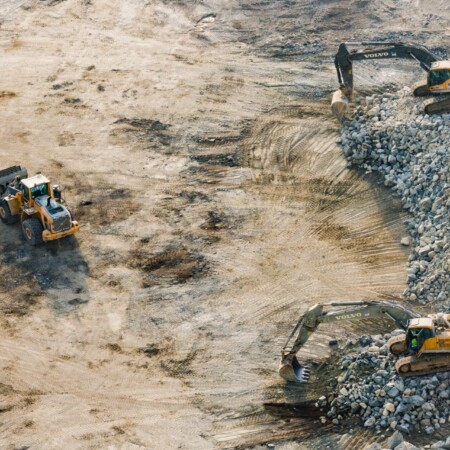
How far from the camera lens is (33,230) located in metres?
24.8

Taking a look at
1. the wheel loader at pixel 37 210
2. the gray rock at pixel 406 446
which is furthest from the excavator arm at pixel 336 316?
the wheel loader at pixel 37 210

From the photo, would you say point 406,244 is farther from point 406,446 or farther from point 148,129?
point 148,129

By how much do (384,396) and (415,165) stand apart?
9.24 metres

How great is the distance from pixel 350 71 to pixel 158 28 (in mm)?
11432

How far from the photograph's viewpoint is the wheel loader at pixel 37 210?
2456 centimetres

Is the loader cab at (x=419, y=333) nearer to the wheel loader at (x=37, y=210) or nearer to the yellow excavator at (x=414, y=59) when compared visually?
the yellow excavator at (x=414, y=59)

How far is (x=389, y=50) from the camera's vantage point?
2736 cm

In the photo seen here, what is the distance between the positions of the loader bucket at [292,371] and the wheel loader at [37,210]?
823 centimetres

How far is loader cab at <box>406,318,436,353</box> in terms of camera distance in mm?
17703

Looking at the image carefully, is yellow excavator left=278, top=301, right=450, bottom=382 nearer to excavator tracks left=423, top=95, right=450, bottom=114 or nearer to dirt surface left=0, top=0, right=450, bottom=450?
dirt surface left=0, top=0, right=450, bottom=450

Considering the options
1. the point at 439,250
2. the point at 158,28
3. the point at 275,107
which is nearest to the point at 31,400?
the point at 439,250

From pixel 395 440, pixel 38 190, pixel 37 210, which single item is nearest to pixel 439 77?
pixel 38 190

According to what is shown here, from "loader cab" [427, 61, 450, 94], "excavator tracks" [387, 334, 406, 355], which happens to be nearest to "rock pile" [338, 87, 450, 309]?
"loader cab" [427, 61, 450, 94]

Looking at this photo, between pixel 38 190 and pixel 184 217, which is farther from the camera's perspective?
pixel 184 217
